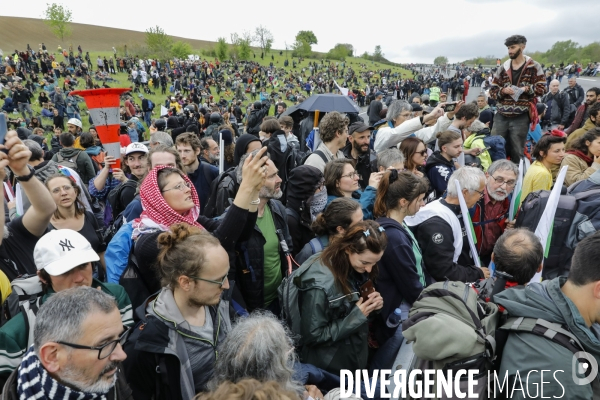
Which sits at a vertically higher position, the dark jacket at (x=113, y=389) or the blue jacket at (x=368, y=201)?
the blue jacket at (x=368, y=201)

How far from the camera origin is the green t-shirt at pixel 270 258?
3.23 meters

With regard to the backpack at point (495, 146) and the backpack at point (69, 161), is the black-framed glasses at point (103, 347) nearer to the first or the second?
the backpack at point (69, 161)

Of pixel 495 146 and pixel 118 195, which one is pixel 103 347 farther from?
pixel 495 146

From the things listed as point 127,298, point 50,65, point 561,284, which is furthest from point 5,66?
point 561,284

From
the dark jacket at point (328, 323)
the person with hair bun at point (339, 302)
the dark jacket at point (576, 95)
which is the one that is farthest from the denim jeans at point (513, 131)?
the dark jacket at point (576, 95)

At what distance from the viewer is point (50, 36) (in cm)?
7144

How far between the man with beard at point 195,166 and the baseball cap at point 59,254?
2.81 m

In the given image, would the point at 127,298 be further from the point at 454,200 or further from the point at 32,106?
the point at 32,106

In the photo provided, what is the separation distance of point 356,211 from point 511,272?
3.75ft

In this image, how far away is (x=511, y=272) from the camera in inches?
102

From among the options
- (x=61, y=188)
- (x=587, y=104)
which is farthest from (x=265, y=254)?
(x=587, y=104)

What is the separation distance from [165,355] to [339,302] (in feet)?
3.55

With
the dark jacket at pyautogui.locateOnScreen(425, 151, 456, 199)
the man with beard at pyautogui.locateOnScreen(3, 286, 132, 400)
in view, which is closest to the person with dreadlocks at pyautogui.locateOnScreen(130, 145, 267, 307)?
the man with beard at pyautogui.locateOnScreen(3, 286, 132, 400)

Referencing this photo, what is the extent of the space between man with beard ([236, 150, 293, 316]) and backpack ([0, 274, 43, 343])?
1333 millimetres
